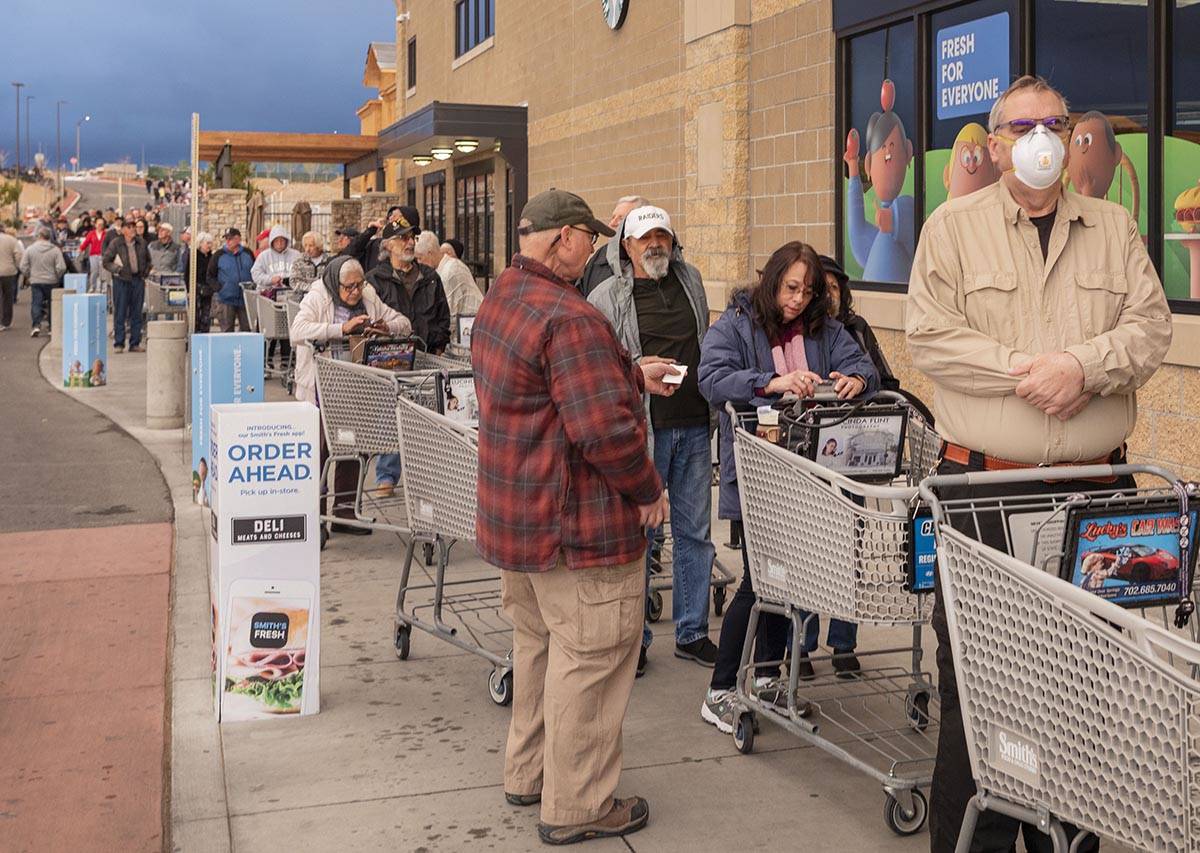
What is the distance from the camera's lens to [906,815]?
505 centimetres

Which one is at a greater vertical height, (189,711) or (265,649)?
(265,649)

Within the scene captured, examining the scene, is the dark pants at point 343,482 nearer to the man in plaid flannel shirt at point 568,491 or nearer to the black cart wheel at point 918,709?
the black cart wheel at point 918,709

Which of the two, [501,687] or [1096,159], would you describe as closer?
[501,687]

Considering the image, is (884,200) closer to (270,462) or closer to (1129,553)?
(270,462)

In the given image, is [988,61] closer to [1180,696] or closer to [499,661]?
[499,661]

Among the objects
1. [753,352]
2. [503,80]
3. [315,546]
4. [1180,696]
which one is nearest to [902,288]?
[753,352]

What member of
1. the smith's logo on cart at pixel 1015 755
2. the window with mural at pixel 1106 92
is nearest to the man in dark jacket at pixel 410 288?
the window with mural at pixel 1106 92

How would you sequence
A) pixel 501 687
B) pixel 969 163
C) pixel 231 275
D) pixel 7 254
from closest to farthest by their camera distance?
pixel 501 687 < pixel 969 163 < pixel 231 275 < pixel 7 254

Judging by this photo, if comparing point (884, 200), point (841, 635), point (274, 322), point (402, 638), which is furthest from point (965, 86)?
point (274, 322)

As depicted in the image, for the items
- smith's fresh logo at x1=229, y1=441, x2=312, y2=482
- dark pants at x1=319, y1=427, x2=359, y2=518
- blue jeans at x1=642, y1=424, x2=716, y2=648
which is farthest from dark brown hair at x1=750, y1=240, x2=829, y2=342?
dark pants at x1=319, y1=427, x2=359, y2=518

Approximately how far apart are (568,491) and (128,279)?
22697 mm

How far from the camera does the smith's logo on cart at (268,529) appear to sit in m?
6.30

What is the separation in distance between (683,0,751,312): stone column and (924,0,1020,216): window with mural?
107 inches

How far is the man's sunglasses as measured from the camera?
13.9 feet
